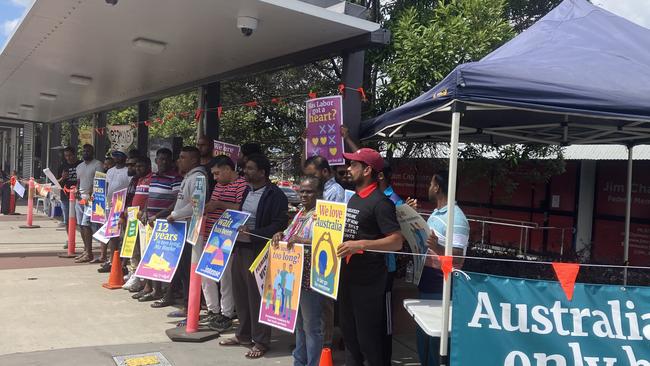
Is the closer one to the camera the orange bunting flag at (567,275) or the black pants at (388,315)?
the orange bunting flag at (567,275)

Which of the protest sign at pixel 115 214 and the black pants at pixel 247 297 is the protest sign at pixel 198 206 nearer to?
the black pants at pixel 247 297

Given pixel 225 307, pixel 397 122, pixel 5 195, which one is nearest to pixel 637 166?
pixel 397 122

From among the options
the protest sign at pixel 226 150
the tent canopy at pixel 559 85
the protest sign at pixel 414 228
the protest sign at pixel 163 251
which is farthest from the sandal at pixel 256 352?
the protest sign at pixel 226 150

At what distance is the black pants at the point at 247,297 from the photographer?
490cm

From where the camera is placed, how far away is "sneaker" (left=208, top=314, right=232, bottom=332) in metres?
5.55

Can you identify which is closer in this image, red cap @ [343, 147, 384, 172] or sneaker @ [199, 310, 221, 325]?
red cap @ [343, 147, 384, 172]

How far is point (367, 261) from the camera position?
3.86 m

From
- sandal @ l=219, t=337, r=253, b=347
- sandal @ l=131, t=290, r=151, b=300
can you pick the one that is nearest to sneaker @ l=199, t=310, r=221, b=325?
sandal @ l=219, t=337, r=253, b=347

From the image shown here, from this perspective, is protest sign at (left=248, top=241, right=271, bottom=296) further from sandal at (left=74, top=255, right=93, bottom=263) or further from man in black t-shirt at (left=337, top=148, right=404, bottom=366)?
sandal at (left=74, top=255, right=93, bottom=263)

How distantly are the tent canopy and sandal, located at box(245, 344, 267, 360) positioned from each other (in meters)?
2.41

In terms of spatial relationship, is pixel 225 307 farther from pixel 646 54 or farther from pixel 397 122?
pixel 646 54

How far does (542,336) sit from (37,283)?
6.94 metres

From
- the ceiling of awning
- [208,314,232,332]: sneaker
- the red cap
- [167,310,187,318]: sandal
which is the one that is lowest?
[167,310,187,318]: sandal

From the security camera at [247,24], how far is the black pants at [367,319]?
10.4 ft
